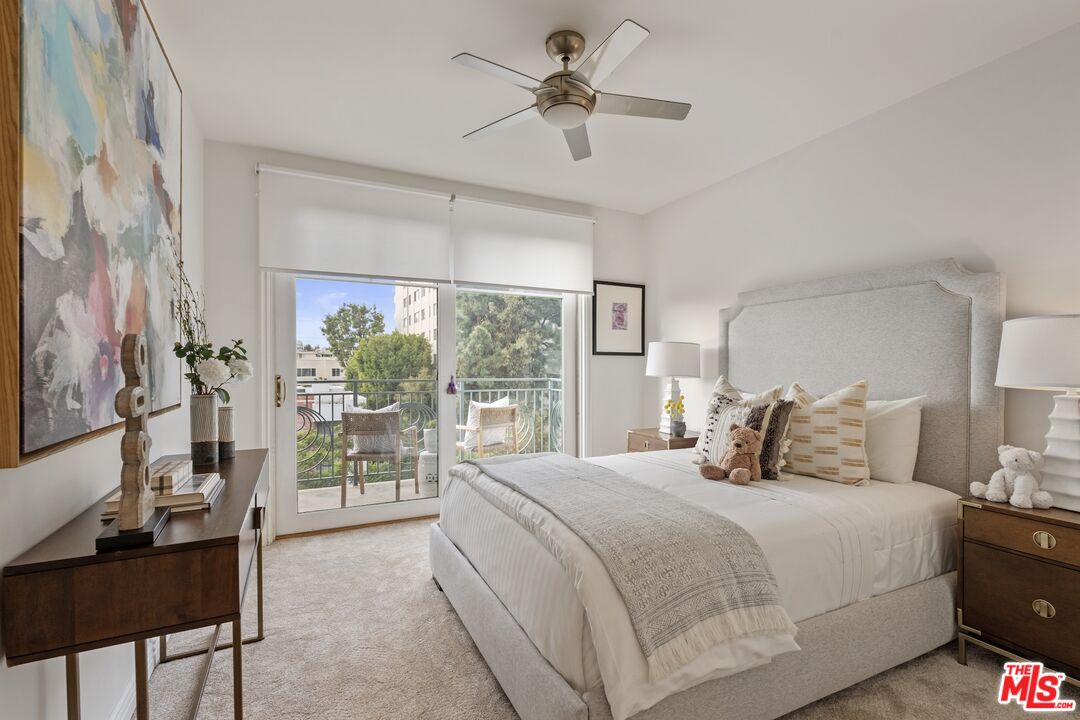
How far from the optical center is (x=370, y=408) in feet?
12.6

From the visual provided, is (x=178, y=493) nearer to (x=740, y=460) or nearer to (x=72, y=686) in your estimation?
(x=72, y=686)

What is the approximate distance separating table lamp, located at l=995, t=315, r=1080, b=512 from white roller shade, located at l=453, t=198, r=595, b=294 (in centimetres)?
298

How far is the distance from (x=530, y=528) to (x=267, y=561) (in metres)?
2.21

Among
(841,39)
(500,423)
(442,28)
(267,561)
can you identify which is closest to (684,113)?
(841,39)

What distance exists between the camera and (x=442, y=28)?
2.18 meters

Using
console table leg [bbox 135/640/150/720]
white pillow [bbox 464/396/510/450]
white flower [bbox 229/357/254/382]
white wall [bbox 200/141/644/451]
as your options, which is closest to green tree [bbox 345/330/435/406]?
white pillow [bbox 464/396/510/450]

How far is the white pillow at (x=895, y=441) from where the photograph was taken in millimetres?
2457

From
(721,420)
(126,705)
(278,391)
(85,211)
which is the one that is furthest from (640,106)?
(126,705)

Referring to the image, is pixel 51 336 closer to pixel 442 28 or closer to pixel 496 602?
pixel 496 602

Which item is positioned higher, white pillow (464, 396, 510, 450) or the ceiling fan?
the ceiling fan

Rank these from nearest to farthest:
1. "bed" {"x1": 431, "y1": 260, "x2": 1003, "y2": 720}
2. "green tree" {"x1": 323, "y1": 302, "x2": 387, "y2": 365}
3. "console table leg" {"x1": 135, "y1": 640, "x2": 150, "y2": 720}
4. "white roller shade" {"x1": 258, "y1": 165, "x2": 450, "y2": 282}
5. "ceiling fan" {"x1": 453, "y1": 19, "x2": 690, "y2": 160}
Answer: "console table leg" {"x1": 135, "y1": 640, "x2": 150, "y2": 720} < "bed" {"x1": 431, "y1": 260, "x2": 1003, "y2": 720} < "ceiling fan" {"x1": 453, "y1": 19, "x2": 690, "y2": 160} < "white roller shade" {"x1": 258, "y1": 165, "x2": 450, "y2": 282} < "green tree" {"x1": 323, "y1": 302, "x2": 387, "y2": 365}

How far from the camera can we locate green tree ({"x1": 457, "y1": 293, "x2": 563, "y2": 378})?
4195 mm

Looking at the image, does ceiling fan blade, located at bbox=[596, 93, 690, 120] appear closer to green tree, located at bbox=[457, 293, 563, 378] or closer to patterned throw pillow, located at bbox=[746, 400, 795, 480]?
patterned throw pillow, located at bbox=[746, 400, 795, 480]

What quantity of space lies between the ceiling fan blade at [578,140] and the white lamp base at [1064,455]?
2.24 metres
